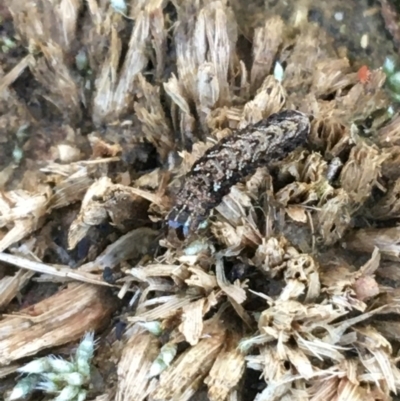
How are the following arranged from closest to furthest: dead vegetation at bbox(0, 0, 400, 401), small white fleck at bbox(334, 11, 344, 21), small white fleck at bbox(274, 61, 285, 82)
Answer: dead vegetation at bbox(0, 0, 400, 401) < small white fleck at bbox(274, 61, 285, 82) < small white fleck at bbox(334, 11, 344, 21)

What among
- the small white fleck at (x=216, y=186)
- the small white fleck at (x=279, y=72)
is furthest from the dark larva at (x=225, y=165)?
the small white fleck at (x=279, y=72)

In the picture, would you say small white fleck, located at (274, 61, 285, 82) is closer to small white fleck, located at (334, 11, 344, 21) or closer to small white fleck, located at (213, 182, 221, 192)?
small white fleck, located at (334, 11, 344, 21)

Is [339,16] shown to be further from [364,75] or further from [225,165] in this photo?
[225,165]

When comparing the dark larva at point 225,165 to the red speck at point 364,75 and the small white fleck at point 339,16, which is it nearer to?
the red speck at point 364,75

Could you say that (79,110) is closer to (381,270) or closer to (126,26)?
(126,26)

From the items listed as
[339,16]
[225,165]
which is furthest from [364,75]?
[225,165]

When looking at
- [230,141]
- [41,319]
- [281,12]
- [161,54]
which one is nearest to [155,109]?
[161,54]

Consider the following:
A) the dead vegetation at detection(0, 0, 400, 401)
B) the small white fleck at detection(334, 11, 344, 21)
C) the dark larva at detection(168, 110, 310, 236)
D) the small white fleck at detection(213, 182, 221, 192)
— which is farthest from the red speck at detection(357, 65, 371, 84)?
the small white fleck at detection(213, 182, 221, 192)
